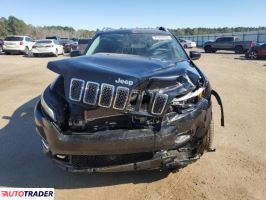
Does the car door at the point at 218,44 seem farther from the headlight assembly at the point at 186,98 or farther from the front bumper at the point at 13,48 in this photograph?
the headlight assembly at the point at 186,98

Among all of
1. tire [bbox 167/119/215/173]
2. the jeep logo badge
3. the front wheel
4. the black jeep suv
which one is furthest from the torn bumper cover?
the front wheel

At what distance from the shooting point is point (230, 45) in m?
34.5

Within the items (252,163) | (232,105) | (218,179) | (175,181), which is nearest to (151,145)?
(175,181)

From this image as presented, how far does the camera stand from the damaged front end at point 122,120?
11.4 feet

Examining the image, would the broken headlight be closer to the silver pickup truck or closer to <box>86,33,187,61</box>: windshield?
<box>86,33,187,61</box>: windshield

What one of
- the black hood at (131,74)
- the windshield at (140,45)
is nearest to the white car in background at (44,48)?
the windshield at (140,45)

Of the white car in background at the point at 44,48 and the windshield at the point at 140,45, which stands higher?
the windshield at the point at 140,45

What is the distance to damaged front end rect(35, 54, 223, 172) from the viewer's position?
348 centimetres

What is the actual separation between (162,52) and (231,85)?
21.3 ft

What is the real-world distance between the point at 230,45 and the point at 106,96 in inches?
1295

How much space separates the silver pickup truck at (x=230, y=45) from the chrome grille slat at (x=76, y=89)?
1234 inches

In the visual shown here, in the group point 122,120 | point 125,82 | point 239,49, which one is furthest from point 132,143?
point 239,49

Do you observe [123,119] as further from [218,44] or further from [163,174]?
[218,44]

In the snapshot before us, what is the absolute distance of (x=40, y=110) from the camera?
4.05 metres
